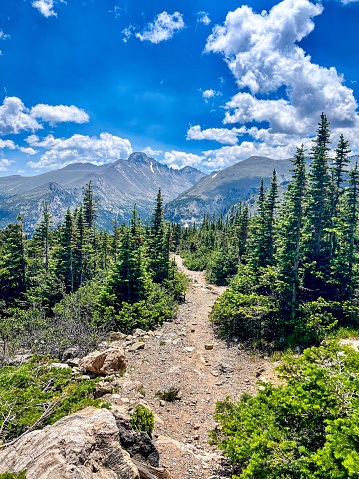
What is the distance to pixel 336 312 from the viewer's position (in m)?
17.3

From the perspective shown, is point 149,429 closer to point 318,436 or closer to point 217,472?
point 217,472

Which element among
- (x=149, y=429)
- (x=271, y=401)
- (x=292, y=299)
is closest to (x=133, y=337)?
(x=149, y=429)

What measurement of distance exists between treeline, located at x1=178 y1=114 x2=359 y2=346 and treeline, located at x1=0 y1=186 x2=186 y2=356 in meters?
6.65

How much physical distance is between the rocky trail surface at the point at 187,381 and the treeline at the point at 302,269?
239 centimetres

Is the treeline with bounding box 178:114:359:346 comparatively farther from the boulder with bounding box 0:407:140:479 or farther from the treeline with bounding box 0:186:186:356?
→ the boulder with bounding box 0:407:140:479

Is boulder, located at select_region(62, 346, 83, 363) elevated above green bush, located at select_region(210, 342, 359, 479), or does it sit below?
below

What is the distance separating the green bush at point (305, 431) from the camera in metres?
3.83

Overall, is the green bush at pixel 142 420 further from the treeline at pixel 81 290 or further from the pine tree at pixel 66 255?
the pine tree at pixel 66 255

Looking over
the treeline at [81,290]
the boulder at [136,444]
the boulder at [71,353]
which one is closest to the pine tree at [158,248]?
the treeline at [81,290]

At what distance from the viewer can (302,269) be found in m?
18.0

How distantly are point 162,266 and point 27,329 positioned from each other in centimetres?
1530

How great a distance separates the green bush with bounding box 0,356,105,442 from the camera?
5879 mm

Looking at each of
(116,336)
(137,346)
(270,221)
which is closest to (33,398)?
(137,346)

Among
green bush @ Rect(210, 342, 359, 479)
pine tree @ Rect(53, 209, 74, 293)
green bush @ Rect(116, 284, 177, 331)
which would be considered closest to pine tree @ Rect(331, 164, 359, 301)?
green bush @ Rect(116, 284, 177, 331)
